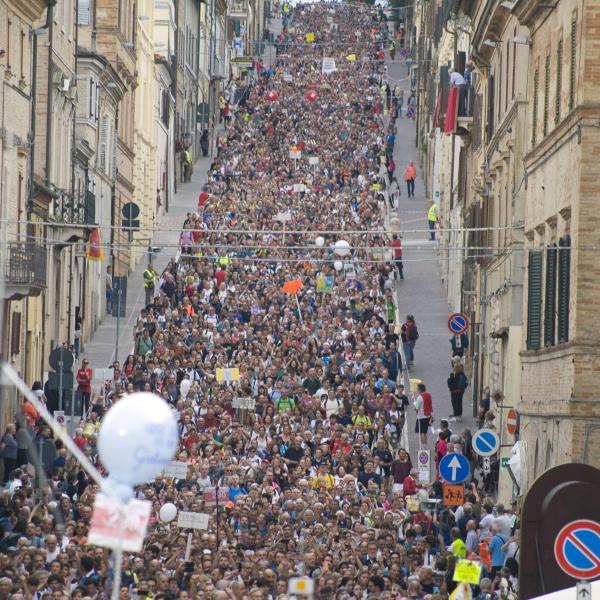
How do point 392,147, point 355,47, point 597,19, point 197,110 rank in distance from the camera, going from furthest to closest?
point 355,47, point 197,110, point 392,147, point 597,19

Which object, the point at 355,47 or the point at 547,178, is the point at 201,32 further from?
the point at 547,178

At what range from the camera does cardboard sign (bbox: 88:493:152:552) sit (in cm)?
1238

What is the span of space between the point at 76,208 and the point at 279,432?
13.9m

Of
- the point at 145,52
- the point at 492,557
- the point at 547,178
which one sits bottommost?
the point at 492,557

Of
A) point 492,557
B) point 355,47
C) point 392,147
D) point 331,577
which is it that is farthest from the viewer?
point 355,47

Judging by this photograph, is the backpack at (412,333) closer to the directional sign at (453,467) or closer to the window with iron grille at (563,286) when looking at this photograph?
the window with iron grille at (563,286)

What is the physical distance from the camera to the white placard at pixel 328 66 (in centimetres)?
10150

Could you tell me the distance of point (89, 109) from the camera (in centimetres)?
5488

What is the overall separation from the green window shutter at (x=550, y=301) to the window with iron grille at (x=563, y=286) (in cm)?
66

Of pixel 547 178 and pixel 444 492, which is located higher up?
pixel 547 178

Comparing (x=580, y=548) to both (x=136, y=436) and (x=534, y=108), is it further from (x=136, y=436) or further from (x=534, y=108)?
(x=534, y=108)

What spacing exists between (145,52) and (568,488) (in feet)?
163

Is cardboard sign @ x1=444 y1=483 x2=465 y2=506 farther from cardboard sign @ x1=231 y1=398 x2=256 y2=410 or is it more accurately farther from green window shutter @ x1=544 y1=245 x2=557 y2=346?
cardboard sign @ x1=231 y1=398 x2=256 y2=410

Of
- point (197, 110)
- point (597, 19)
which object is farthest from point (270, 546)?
point (197, 110)
